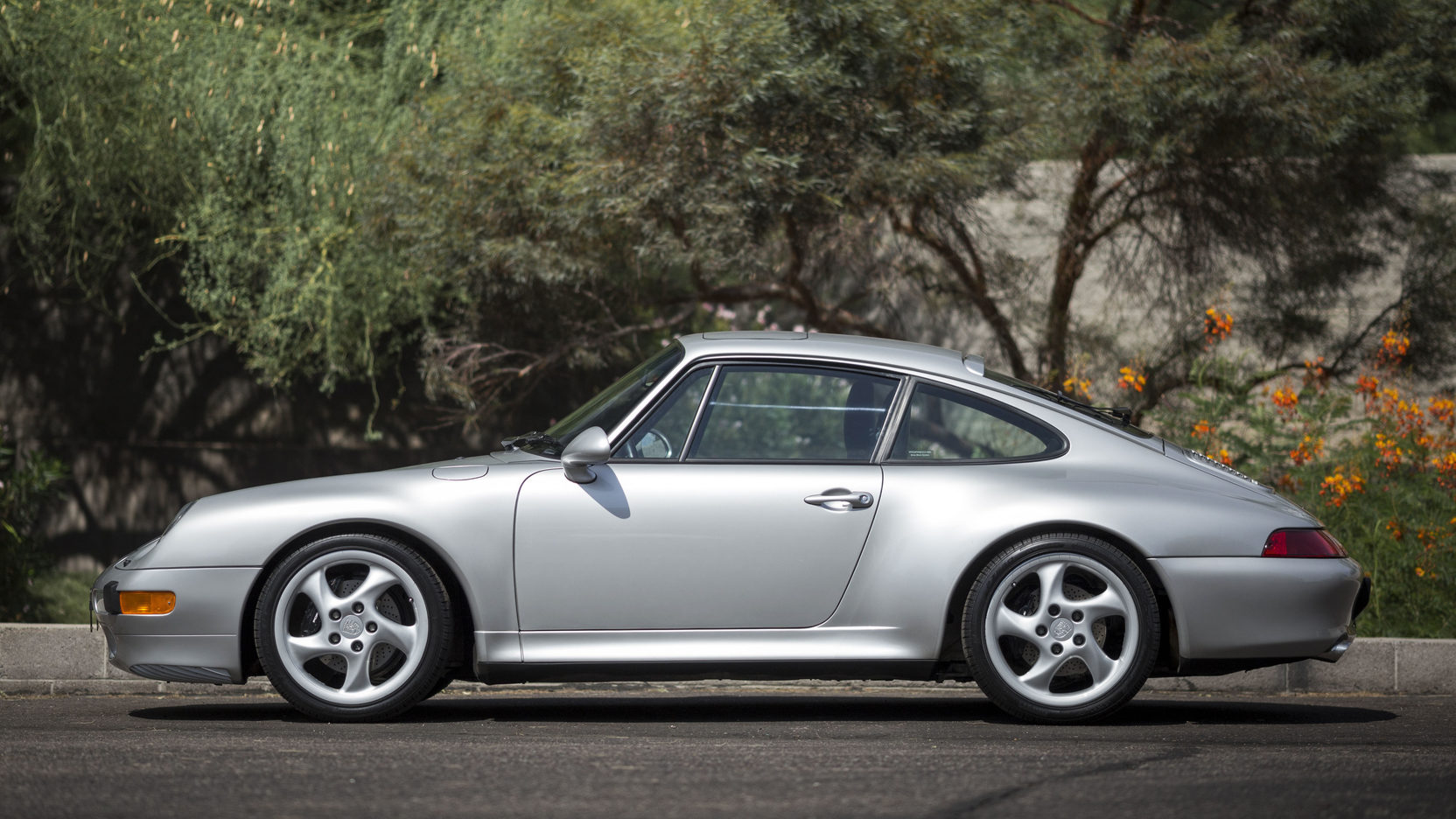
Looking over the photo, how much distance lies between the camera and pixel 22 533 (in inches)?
356

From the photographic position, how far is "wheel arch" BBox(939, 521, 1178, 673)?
4.91 m

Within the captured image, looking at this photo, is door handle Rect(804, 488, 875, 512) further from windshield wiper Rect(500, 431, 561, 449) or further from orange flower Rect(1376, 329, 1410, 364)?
orange flower Rect(1376, 329, 1410, 364)

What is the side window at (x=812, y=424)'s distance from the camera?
5.09 meters

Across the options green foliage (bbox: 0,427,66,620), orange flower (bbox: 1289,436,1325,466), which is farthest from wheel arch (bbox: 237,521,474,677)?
orange flower (bbox: 1289,436,1325,466)

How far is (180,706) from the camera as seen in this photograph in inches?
229

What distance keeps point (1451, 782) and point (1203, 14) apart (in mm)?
8062

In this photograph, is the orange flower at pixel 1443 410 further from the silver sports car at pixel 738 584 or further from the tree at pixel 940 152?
the silver sports car at pixel 738 584

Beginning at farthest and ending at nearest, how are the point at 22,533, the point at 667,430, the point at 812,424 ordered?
the point at 22,533 < the point at 812,424 < the point at 667,430

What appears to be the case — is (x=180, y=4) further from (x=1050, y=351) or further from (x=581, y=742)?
(x=581, y=742)

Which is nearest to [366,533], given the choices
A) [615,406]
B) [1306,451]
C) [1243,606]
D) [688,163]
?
[615,406]

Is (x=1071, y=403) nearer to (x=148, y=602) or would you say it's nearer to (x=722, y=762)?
(x=722, y=762)

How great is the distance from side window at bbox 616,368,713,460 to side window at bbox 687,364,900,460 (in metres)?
0.05

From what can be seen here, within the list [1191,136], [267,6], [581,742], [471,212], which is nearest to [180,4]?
[267,6]

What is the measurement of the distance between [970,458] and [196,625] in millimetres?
2751
